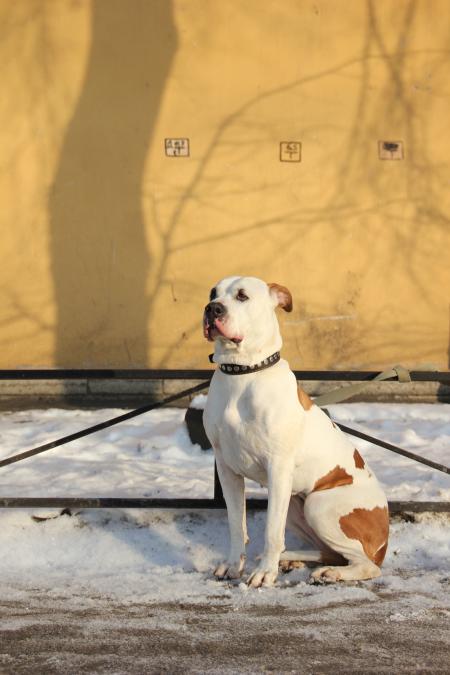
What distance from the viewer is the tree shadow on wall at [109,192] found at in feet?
30.6

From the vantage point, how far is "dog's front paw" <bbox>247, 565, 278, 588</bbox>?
13.7ft

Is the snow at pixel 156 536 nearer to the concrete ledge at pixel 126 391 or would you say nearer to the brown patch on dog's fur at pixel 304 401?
the brown patch on dog's fur at pixel 304 401

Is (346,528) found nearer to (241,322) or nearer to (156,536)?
(241,322)

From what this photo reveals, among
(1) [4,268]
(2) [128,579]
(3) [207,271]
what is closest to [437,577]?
(2) [128,579]

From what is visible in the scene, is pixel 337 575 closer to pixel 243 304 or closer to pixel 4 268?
pixel 243 304

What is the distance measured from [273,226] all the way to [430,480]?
158 inches

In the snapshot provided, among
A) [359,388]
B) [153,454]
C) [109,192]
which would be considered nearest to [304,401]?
[359,388]

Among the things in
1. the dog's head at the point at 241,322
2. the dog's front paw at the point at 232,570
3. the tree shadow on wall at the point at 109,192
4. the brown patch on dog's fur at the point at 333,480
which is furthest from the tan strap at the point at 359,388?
the tree shadow on wall at the point at 109,192

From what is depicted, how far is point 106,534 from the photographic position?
502 cm

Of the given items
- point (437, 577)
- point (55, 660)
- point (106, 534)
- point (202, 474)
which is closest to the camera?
point (55, 660)

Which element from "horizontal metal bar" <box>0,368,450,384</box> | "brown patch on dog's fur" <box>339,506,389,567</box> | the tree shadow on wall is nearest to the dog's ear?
"horizontal metal bar" <box>0,368,450,384</box>

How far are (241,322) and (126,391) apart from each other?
5493mm

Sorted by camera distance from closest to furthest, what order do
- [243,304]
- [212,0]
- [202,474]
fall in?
[243,304], [202,474], [212,0]

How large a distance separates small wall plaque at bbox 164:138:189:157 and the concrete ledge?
2.13 metres
